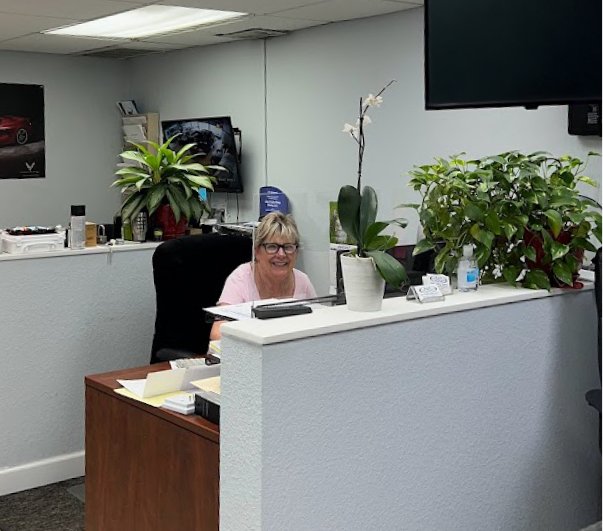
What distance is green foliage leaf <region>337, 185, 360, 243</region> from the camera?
2211 millimetres

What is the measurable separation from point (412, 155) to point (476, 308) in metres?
2.62

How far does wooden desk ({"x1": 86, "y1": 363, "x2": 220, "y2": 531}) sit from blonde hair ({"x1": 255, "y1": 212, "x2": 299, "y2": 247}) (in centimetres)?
80

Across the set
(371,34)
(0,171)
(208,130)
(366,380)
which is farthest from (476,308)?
(0,171)

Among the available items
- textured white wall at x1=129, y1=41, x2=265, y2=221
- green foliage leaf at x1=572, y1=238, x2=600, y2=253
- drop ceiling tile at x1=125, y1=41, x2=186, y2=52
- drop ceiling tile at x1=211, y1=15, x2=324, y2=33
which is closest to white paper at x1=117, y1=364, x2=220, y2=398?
green foliage leaf at x1=572, y1=238, x2=600, y2=253

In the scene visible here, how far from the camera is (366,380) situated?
2.14 m

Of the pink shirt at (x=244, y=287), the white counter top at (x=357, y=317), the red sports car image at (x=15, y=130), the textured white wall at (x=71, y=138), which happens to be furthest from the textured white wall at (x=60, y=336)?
the red sports car image at (x=15, y=130)

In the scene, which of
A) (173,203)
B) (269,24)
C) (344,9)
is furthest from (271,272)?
(269,24)

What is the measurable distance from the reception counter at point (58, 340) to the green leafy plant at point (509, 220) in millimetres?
2062

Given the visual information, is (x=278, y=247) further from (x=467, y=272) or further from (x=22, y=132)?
(x=22, y=132)

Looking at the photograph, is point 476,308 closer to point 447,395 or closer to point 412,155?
point 447,395

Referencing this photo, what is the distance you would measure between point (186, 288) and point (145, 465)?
4.53ft

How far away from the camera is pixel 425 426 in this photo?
2.28 meters

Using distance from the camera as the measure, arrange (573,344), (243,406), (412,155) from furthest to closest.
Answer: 1. (412,155)
2. (573,344)
3. (243,406)

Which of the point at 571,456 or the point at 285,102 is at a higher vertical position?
the point at 285,102
